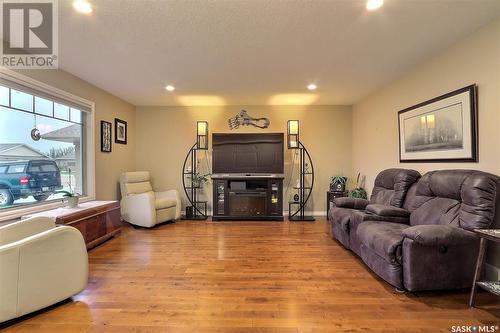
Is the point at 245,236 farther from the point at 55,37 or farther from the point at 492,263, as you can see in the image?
the point at 55,37

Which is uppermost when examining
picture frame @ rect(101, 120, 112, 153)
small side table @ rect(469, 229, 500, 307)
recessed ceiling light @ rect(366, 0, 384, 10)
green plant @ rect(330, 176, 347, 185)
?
recessed ceiling light @ rect(366, 0, 384, 10)

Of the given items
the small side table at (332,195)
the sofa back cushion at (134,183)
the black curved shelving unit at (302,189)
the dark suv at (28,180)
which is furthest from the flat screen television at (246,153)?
the dark suv at (28,180)

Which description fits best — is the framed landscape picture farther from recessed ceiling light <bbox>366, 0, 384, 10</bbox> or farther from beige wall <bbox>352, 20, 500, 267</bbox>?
recessed ceiling light <bbox>366, 0, 384, 10</bbox>

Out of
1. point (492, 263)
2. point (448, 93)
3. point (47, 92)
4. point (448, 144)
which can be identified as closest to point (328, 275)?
point (492, 263)

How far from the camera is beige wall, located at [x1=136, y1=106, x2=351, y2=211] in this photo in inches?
222

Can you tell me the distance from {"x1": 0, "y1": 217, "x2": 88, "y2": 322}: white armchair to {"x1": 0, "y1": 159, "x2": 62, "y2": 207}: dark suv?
1.00m

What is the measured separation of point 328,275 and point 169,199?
331 cm

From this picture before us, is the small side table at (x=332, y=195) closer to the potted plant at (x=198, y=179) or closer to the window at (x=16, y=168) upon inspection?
the potted plant at (x=198, y=179)

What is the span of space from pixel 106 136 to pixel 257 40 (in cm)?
333

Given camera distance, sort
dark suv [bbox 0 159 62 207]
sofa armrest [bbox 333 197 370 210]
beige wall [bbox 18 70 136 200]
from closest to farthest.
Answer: dark suv [bbox 0 159 62 207] → beige wall [bbox 18 70 136 200] → sofa armrest [bbox 333 197 370 210]

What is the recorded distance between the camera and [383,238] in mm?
2379

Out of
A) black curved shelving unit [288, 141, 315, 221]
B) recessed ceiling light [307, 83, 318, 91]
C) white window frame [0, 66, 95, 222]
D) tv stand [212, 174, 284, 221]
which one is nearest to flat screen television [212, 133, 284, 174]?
tv stand [212, 174, 284, 221]

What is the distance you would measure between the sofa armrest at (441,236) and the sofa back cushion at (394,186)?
3.53 feet

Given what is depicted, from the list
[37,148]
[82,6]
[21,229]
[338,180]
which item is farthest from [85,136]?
[338,180]
